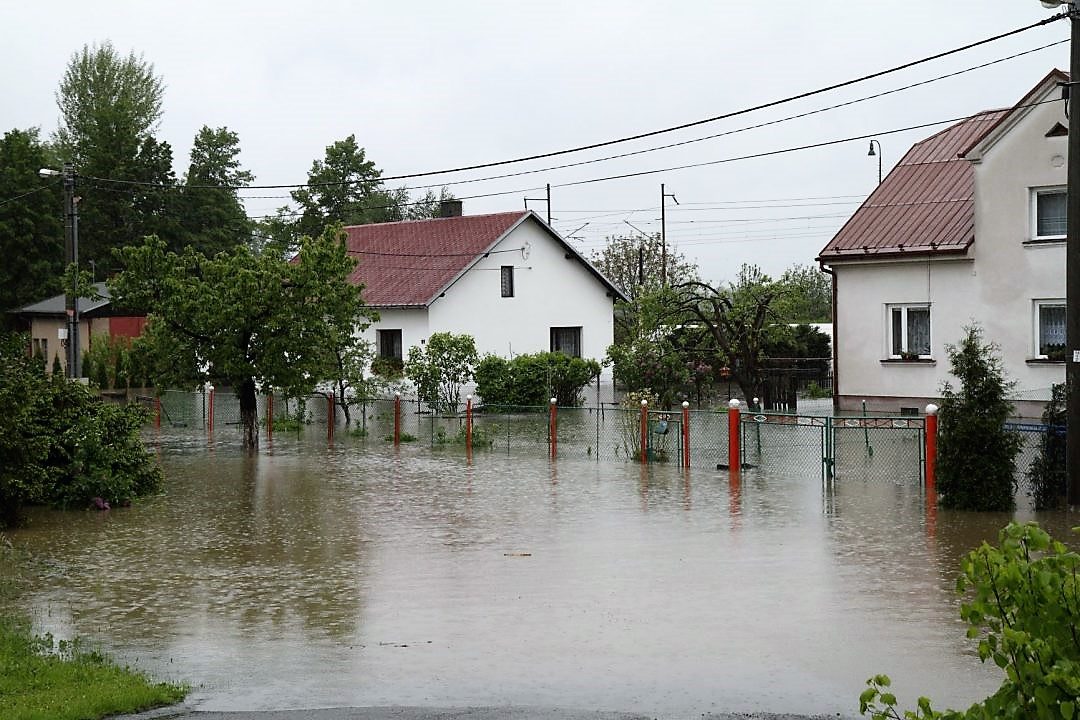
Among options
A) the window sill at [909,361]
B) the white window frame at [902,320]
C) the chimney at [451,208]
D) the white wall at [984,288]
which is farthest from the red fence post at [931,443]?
the chimney at [451,208]

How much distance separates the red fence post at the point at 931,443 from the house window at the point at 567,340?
2709 centimetres

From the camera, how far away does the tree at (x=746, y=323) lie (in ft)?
112

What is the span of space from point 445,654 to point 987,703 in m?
6.16

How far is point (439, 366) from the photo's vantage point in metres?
35.6

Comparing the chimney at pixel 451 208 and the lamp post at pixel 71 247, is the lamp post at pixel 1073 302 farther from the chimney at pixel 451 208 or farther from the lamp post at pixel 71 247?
the chimney at pixel 451 208

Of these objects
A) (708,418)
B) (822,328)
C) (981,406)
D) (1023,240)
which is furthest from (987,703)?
(822,328)

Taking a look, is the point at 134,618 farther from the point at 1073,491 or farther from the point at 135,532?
the point at 1073,491

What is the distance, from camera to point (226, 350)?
26766 millimetres

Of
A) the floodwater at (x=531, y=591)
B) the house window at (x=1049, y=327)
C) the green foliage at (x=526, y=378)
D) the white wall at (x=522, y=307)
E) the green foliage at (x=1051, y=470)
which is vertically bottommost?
the floodwater at (x=531, y=591)

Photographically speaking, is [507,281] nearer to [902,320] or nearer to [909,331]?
[902,320]

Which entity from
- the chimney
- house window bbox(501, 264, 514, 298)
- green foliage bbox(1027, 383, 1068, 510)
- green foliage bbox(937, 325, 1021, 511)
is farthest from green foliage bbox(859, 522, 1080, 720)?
the chimney

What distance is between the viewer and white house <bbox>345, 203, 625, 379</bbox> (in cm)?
4244

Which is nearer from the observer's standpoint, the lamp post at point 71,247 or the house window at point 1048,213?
the house window at point 1048,213

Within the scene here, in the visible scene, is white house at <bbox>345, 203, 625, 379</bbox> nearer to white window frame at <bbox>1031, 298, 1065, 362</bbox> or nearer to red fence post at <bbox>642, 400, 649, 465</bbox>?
red fence post at <bbox>642, 400, 649, 465</bbox>
